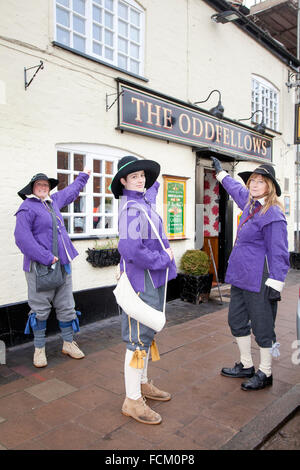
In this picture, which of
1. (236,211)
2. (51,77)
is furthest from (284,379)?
(236,211)

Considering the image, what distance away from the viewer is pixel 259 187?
3.51m

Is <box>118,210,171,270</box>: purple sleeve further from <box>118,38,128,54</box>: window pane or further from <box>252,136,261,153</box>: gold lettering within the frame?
<box>252,136,261,153</box>: gold lettering

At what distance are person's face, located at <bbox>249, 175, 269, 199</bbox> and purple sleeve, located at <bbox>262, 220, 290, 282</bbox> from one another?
13.7 inches

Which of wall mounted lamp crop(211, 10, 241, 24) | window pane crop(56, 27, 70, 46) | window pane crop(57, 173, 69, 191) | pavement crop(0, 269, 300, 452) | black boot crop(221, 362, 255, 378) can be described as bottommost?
pavement crop(0, 269, 300, 452)

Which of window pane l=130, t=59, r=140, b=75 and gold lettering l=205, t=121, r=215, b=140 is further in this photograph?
gold lettering l=205, t=121, r=215, b=140

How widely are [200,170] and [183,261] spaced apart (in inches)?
A: 75.3

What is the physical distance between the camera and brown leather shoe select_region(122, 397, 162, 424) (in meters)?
2.86

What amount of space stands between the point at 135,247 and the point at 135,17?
510cm

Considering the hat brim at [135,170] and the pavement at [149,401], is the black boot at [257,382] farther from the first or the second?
the hat brim at [135,170]

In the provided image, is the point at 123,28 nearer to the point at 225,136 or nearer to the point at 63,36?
the point at 63,36

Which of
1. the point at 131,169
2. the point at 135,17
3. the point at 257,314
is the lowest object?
the point at 257,314

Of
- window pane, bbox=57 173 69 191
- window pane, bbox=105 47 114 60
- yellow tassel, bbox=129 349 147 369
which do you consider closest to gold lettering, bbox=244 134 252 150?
window pane, bbox=105 47 114 60

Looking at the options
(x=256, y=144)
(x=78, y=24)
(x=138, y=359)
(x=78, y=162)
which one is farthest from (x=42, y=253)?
(x=256, y=144)
